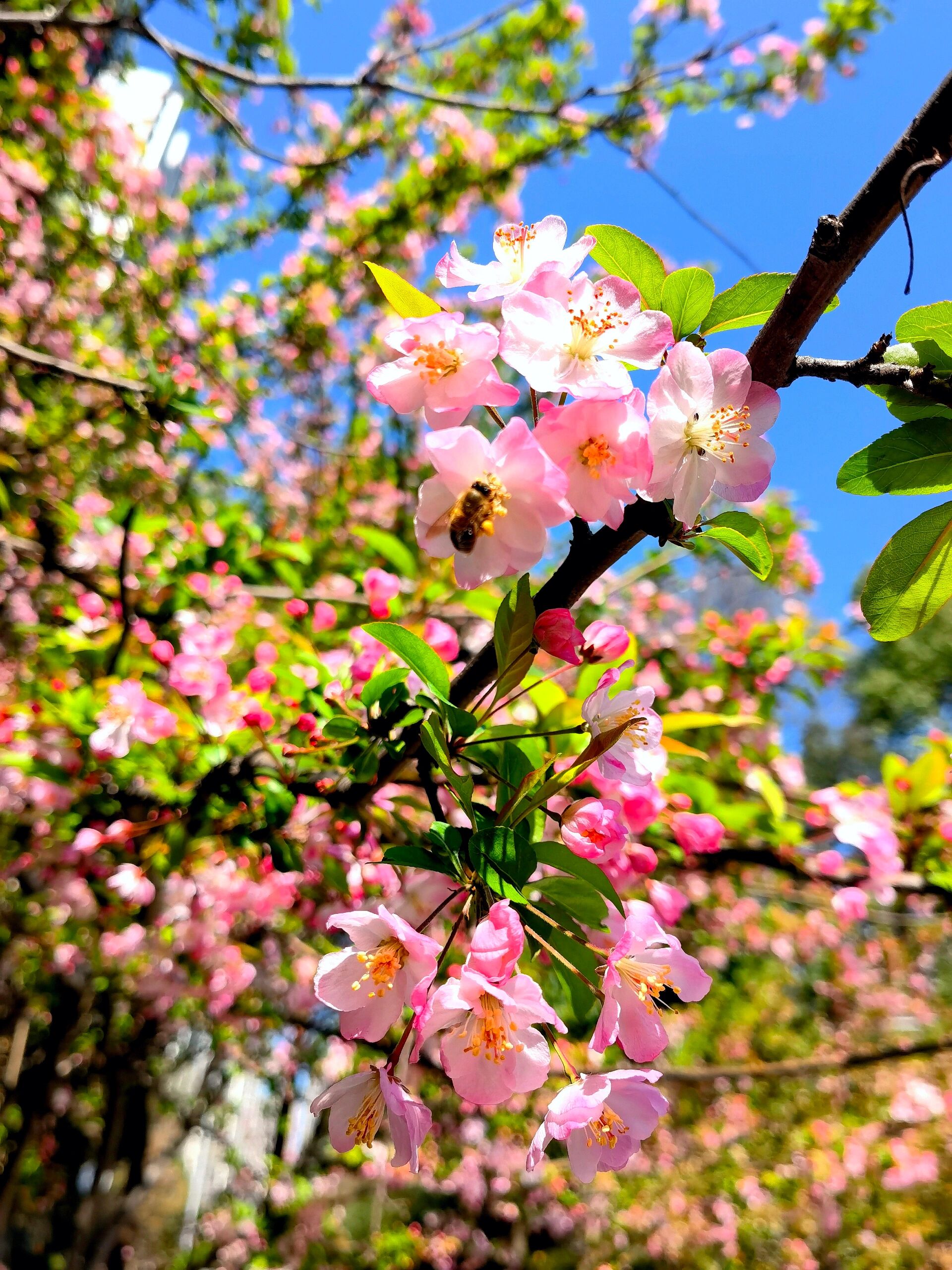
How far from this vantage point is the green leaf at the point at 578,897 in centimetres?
54

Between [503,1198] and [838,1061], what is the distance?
196 inches

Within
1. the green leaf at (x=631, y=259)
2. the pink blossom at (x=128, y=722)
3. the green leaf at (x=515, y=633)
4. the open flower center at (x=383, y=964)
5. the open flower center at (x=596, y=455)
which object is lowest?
the open flower center at (x=383, y=964)

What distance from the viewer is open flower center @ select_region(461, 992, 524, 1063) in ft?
1.57

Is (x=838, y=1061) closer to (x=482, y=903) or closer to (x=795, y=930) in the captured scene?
(x=482, y=903)

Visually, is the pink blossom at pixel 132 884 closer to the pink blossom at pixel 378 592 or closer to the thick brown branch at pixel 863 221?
the pink blossom at pixel 378 592

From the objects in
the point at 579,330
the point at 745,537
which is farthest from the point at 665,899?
the point at 579,330

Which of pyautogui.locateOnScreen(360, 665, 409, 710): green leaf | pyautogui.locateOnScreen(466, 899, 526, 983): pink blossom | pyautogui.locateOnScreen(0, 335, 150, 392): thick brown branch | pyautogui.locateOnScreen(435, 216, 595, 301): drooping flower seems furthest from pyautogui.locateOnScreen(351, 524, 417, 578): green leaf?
pyautogui.locateOnScreen(466, 899, 526, 983): pink blossom

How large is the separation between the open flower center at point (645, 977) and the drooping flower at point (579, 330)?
42cm

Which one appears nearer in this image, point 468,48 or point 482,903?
point 482,903

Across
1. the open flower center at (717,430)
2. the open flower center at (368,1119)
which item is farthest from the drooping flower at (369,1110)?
the open flower center at (717,430)

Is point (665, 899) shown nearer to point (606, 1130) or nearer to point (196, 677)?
point (606, 1130)

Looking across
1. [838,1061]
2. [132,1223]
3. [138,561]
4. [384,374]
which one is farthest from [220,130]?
[132,1223]

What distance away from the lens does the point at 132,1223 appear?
4152 mm

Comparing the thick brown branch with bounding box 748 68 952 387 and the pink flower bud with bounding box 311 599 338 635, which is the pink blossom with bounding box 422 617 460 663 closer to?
the pink flower bud with bounding box 311 599 338 635
